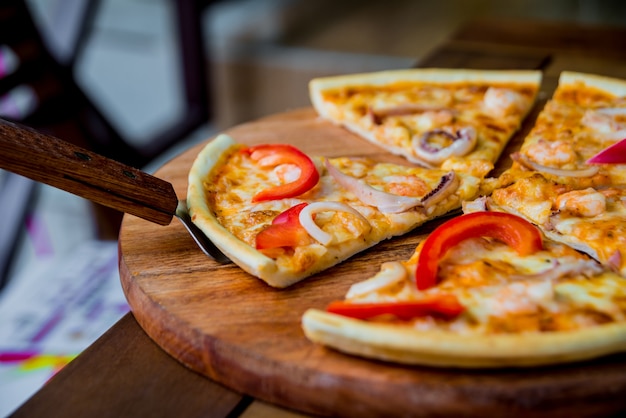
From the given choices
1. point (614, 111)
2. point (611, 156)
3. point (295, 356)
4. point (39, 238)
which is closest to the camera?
point (295, 356)

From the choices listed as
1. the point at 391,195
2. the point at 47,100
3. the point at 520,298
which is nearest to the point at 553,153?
the point at 391,195

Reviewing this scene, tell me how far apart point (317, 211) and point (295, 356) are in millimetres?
718

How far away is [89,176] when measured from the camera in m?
2.23

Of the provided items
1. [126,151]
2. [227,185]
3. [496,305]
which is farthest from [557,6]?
[496,305]

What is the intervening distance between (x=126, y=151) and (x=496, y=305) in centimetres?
456

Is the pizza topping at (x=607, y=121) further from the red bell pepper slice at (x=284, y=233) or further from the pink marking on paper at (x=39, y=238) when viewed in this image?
the pink marking on paper at (x=39, y=238)

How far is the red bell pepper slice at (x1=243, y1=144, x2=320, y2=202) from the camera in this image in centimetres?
Answer: 272

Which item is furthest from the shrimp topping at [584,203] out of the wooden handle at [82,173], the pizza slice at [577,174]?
the wooden handle at [82,173]

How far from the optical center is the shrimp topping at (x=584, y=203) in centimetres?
257

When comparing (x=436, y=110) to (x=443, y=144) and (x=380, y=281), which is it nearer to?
(x=443, y=144)

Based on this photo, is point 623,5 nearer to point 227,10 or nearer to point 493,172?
point 227,10

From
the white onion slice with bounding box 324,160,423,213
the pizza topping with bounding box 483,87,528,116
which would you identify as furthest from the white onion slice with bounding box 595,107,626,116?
the white onion slice with bounding box 324,160,423,213

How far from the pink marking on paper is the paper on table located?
0.91 m

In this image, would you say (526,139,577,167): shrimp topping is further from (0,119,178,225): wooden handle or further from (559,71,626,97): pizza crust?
(0,119,178,225): wooden handle
